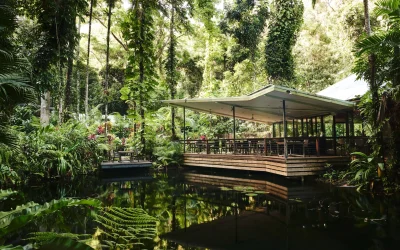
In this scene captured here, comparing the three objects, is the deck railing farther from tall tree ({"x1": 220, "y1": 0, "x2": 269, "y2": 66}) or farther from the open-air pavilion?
tall tree ({"x1": 220, "y1": 0, "x2": 269, "y2": 66})

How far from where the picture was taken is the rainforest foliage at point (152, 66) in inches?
279

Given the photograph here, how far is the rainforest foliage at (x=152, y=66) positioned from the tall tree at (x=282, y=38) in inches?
2.4

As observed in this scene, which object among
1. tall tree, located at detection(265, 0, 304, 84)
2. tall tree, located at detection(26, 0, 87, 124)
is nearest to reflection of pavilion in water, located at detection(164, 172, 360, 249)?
tall tree, located at detection(26, 0, 87, 124)

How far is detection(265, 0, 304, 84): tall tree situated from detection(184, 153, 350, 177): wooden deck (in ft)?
27.9

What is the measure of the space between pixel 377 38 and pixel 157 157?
11.2 m

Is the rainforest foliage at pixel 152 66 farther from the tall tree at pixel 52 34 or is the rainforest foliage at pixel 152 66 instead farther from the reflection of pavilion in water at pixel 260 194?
the reflection of pavilion in water at pixel 260 194

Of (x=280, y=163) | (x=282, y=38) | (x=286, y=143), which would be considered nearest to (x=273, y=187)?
(x=280, y=163)

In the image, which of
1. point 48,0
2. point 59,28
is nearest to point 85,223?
point 48,0

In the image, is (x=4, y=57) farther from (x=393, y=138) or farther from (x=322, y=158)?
(x=322, y=158)

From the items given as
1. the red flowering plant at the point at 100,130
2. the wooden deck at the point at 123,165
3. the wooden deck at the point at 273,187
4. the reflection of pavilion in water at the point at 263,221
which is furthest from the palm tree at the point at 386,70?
the red flowering plant at the point at 100,130

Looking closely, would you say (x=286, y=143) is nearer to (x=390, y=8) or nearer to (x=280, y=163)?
(x=280, y=163)

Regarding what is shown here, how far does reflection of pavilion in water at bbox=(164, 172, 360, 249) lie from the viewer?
4438mm

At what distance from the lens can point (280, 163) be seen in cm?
1011

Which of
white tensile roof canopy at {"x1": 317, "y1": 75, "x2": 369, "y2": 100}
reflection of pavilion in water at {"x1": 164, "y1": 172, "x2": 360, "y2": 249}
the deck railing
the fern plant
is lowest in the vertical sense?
reflection of pavilion in water at {"x1": 164, "y1": 172, "x2": 360, "y2": 249}
